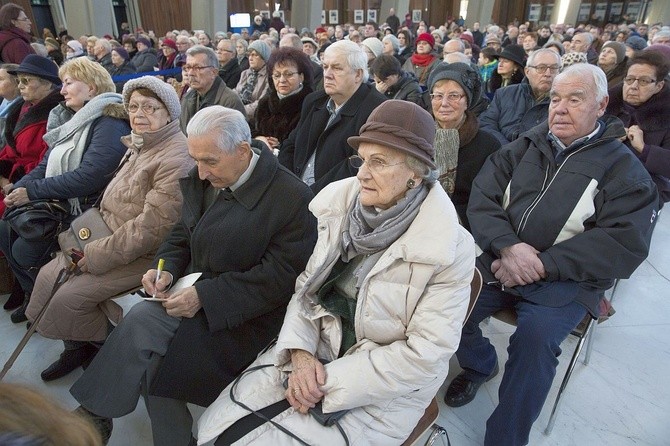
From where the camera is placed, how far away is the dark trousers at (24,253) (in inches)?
98.8

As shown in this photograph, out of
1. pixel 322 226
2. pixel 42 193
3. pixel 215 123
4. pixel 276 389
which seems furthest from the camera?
pixel 42 193

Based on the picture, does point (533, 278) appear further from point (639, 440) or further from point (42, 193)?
point (42, 193)

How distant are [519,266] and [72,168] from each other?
7.89ft

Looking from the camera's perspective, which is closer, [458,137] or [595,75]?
[595,75]

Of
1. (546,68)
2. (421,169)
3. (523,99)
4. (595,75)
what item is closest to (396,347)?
(421,169)

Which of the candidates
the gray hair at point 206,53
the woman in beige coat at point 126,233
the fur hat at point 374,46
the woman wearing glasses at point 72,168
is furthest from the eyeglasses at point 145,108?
the fur hat at point 374,46

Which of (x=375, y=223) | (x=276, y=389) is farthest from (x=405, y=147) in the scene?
(x=276, y=389)

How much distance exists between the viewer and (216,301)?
69.0 inches

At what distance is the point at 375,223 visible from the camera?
1491 mm

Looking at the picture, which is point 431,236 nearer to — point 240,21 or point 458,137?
point 458,137

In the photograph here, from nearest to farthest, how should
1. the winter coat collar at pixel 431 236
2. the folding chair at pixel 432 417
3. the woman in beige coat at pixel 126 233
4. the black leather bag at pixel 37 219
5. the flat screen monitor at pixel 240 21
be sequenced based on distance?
the winter coat collar at pixel 431 236, the folding chair at pixel 432 417, the woman in beige coat at pixel 126 233, the black leather bag at pixel 37 219, the flat screen monitor at pixel 240 21

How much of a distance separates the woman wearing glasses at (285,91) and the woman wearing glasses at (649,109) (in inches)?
84.0

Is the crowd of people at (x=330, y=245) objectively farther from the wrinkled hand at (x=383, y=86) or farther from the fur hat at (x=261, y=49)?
the fur hat at (x=261, y=49)

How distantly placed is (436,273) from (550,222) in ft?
2.75
